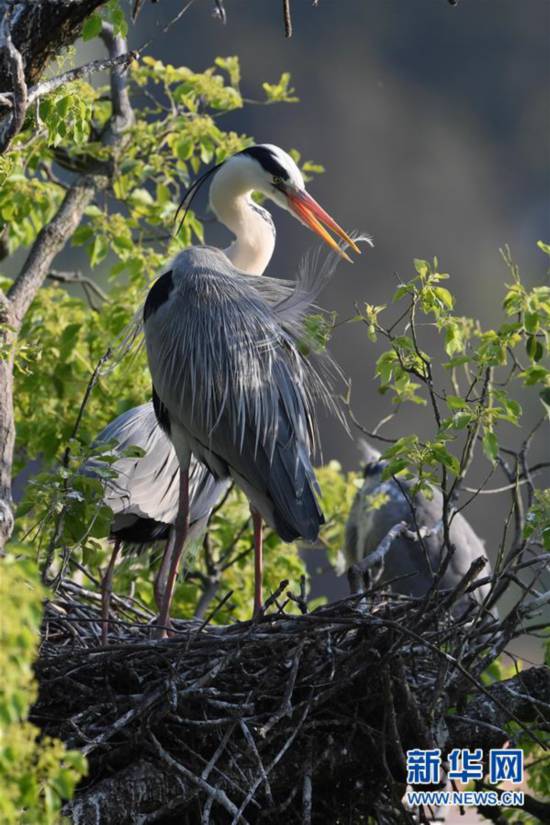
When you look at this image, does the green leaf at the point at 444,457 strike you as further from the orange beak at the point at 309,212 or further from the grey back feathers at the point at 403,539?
the grey back feathers at the point at 403,539

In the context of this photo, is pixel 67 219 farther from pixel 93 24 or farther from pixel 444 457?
pixel 444 457

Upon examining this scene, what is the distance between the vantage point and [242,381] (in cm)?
405

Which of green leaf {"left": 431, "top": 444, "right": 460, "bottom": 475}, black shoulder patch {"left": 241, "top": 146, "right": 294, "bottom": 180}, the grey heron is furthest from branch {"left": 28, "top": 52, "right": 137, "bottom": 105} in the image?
the grey heron

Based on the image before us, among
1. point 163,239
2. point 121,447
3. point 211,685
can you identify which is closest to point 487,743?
point 211,685

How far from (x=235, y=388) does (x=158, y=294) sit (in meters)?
0.49

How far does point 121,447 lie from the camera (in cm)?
464

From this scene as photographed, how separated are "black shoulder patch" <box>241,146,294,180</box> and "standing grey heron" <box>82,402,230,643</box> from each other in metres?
0.91

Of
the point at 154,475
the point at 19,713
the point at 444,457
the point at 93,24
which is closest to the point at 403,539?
the point at 154,475

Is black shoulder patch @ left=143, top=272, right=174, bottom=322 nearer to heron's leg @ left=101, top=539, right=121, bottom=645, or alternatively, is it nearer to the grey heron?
heron's leg @ left=101, top=539, right=121, bottom=645

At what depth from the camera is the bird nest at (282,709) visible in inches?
125

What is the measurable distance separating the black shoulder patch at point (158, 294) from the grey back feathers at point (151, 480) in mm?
497

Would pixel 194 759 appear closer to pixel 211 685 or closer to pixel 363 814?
pixel 211 685

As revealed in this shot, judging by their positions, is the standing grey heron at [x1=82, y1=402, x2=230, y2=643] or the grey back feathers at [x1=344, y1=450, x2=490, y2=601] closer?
the standing grey heron at [x1=82, y1=402, x2=230, y2=643]

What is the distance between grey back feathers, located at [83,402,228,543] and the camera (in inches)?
184
